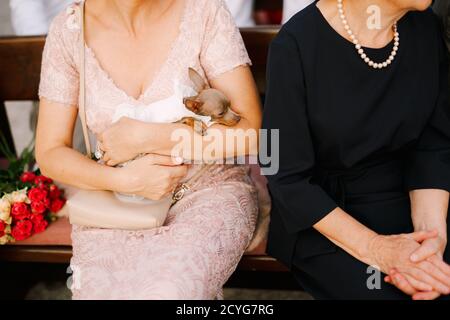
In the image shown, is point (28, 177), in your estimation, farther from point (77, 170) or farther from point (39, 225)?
point (77, 170)

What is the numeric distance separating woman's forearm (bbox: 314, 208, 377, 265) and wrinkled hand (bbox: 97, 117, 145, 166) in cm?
62

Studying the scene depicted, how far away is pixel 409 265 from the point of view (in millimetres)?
1491

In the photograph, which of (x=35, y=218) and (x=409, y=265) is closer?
(x=409, y=265)

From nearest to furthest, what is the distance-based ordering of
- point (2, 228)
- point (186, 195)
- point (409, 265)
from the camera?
1. point (409, 265)
2. point (186, 195)
3. point (2, 228)

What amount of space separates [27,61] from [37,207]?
69 centimetres

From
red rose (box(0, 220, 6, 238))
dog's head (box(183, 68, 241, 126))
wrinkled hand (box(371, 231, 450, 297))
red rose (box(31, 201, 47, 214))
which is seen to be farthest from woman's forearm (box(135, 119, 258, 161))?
red rose (box(0, 220, 6, 238))

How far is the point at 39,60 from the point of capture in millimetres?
2352

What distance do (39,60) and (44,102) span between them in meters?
0.62

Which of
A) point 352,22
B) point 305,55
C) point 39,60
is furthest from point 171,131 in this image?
point 39,60

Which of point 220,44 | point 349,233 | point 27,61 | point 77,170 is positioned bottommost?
point 349,233

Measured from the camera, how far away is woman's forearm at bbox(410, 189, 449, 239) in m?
1.64

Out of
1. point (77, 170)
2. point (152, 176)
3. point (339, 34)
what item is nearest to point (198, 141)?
point (152, 176)

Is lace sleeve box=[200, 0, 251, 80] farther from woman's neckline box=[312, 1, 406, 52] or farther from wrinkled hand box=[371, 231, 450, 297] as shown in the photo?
wrinkled hand box=[371, 231, 450, 297]

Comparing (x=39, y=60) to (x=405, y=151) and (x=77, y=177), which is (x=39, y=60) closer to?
(x=77, y=177)
